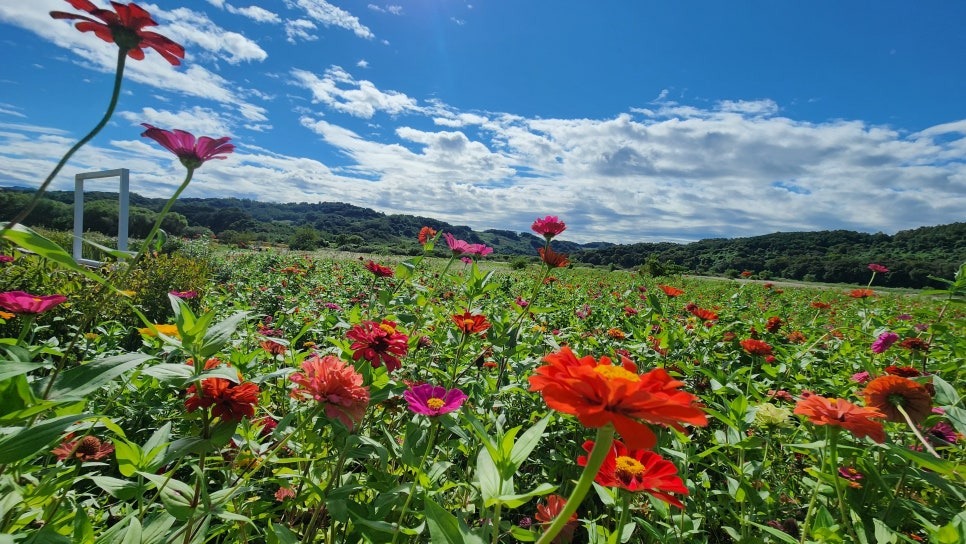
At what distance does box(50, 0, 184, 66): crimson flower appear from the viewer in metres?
0.74

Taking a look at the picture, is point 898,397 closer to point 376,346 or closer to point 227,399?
point 376,346

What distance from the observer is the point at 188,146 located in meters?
0.94

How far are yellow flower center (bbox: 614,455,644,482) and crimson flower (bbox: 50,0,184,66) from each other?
130cm

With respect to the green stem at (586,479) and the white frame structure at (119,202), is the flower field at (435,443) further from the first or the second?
the white frame structure at (119,202)

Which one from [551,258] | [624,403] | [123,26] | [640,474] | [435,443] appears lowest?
[435,443]

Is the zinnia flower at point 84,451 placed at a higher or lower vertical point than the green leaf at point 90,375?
lower

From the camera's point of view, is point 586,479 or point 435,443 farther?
point 435,443

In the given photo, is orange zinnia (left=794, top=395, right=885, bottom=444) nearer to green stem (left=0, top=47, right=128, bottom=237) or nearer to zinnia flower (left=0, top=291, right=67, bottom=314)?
green stem (left=0, top=47, right=128, bottom=237)

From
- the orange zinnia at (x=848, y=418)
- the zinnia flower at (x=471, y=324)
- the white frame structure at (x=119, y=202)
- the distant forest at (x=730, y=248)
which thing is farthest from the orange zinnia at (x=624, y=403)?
the distant forest at (x=730, y=248)

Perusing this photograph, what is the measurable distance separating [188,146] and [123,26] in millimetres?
237

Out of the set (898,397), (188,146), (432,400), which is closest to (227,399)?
(432,400)

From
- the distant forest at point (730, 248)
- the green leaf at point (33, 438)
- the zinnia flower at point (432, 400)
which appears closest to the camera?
the green leaf at point (33, 438)

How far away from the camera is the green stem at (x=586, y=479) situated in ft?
1.72

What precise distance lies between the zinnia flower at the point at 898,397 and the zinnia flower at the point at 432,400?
1313 mm
